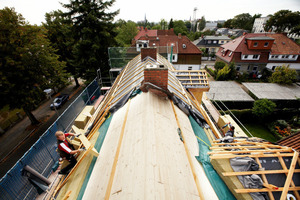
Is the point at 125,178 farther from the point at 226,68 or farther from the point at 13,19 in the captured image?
the point at 226,68

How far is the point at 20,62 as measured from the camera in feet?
33.1

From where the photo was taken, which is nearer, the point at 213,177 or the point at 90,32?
the point at 213,177

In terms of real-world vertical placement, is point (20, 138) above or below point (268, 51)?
below

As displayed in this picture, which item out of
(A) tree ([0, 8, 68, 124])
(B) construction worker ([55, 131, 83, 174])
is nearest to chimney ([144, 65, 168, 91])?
(B) construction worker ([55, 131, 83, 174])

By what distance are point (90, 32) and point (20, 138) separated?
498 inches

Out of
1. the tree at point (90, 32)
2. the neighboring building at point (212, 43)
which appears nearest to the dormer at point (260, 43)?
the neighboring building at point (212, 43)

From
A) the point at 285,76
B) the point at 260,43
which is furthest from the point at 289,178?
the point at 260,43

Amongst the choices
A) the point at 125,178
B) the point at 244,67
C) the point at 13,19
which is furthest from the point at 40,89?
the point at 244,67

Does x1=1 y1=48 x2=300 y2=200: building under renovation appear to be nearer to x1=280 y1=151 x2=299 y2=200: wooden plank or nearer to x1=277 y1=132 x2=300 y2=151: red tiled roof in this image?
x1=280 y1=151 x2=299 y2=200: wooden plank

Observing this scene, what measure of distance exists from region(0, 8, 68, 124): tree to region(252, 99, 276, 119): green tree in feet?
70.1

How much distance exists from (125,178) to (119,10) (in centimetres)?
1731

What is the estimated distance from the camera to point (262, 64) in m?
27.2

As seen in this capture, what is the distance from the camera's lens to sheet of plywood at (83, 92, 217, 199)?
2591 millimetres

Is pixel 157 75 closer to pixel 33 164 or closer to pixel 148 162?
pixel 148 162
